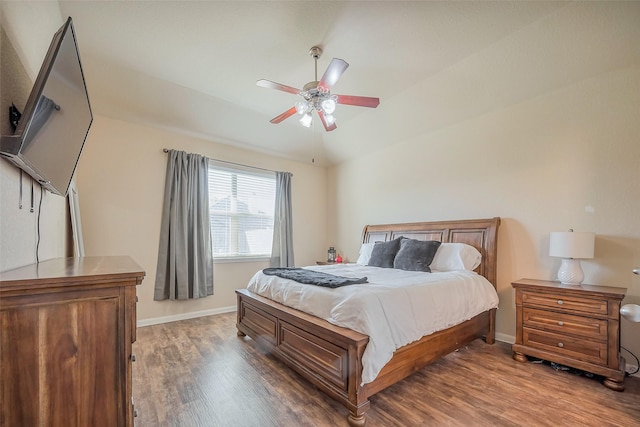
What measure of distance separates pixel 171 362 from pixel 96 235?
79.2 inches

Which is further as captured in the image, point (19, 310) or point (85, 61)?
point (85, 61)

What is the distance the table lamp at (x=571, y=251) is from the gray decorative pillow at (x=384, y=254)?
1.63 meters

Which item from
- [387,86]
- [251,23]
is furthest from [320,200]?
[251,23]

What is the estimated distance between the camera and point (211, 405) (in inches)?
77.0

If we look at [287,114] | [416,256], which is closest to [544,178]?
[416,256]

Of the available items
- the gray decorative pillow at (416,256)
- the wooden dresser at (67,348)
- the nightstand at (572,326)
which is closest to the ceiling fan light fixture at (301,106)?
the wooden dresser at (67,348)

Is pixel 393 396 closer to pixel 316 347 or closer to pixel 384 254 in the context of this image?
pixel 316 347

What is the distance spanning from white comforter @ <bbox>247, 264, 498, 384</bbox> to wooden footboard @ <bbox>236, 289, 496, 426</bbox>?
0.07 meters

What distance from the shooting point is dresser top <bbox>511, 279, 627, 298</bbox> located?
2.25 meters

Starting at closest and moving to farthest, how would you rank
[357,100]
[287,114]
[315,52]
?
[357,100]
[315,52]
[287,114]

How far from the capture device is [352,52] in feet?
8.98

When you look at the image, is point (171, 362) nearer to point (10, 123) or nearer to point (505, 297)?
point (10, 123)

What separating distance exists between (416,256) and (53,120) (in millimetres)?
3348

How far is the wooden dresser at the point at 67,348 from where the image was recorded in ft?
2.90
